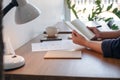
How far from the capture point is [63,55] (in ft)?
3.54

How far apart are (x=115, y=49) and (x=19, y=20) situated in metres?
0.49

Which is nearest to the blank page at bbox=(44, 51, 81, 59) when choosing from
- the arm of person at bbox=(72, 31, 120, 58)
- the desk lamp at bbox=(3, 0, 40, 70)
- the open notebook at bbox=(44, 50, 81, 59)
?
the open notebook at bbox=(44, 50, 81, 59)

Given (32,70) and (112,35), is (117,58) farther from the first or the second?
(112,35)

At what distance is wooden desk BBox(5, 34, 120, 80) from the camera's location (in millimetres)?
792

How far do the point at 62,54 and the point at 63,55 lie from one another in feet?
0.06

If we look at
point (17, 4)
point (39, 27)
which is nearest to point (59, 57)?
point (17, 4)

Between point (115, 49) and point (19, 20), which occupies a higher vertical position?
point (19, 20)

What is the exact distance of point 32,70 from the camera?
870mm

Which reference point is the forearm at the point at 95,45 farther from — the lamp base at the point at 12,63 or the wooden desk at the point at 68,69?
the lamp base at the point at 12,63

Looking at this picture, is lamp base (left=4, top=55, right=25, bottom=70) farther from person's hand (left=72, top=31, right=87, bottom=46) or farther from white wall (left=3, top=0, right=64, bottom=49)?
person's hand (left=72, top=31, right=87, bottom=46)

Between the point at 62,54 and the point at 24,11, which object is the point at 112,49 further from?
the point at 24,11

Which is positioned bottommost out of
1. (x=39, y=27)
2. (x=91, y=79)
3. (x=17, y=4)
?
(x=91, y=79)

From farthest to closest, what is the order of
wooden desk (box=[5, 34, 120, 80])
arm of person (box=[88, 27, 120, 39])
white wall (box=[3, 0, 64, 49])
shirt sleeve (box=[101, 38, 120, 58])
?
arm of person (box=[88, 27, 120, 39])
white wall (box=[3, 0, 64, 49])
shirt sleeve (box=[101, 38, 120, 58])
wooden desk (box=[5, 34, 120, 80])

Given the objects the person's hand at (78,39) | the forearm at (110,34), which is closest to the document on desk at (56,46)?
the person's hand at (78,39)
